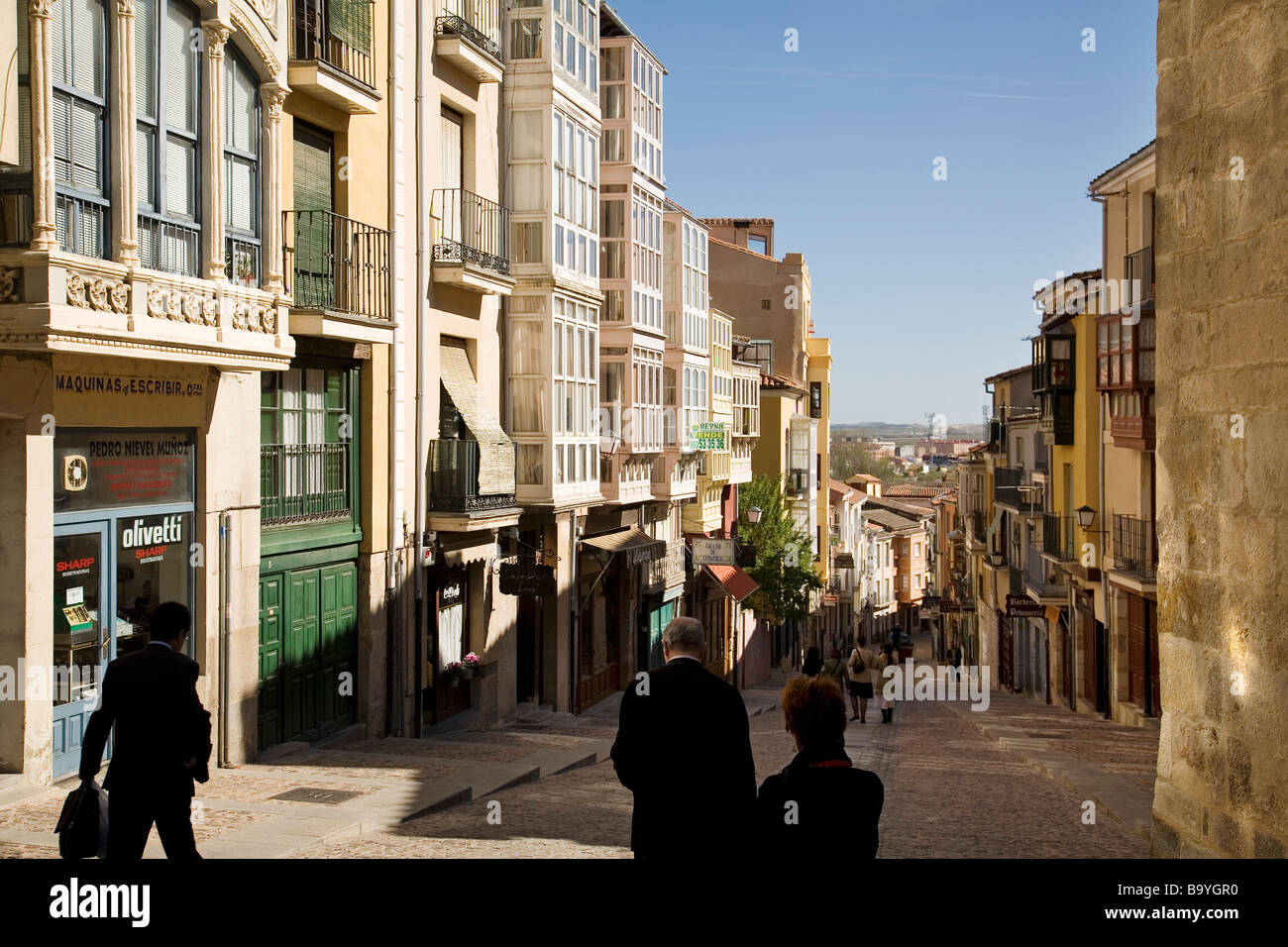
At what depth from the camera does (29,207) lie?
9891 millimetres

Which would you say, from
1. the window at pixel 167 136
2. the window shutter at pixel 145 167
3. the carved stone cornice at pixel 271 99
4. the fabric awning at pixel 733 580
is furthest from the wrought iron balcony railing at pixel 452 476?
the fabric awning at pixel 733 580

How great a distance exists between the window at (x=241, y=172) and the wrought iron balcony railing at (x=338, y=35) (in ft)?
6.76

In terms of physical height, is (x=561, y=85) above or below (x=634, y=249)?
above

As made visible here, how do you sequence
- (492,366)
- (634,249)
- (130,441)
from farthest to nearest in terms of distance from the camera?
(634,249) → (492,366) → (130,441)

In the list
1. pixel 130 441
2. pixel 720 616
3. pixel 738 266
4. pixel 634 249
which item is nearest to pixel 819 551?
pixel 738 266

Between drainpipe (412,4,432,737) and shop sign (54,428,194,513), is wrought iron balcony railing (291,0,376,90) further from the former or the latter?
shop sign (54,428,194,513)

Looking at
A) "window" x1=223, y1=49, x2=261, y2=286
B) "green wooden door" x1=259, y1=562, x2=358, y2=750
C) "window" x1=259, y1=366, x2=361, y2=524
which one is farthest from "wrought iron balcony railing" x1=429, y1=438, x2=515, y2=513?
"window" x1=223, y1=49, x2=261, y2=286

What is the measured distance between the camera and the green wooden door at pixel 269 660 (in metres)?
14.5

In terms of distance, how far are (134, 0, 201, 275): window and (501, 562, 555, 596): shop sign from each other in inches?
385

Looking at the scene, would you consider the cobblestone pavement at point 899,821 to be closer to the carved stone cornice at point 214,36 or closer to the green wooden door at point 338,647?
the green wooden door at point 338,647
